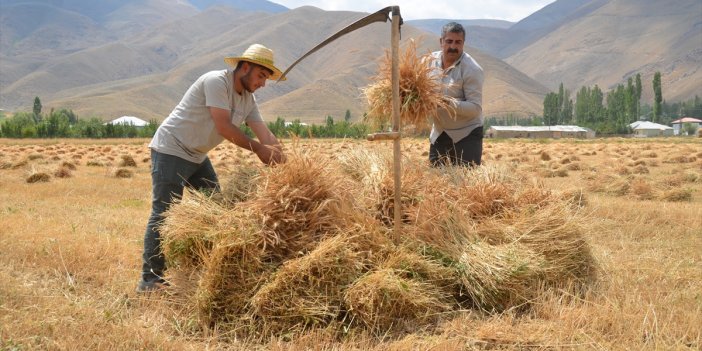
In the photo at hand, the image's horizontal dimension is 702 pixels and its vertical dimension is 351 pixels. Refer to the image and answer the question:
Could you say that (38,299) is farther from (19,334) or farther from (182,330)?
(182,330)

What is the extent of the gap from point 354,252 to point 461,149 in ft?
→ 6.54

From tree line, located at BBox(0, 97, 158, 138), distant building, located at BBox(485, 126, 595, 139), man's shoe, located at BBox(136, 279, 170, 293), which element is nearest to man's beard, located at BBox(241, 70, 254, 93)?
man's shoe, located at BBox(136, 279, 170, 293)

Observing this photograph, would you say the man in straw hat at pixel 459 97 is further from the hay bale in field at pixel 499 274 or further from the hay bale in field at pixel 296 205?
the hay bale in field at pixel 296 205

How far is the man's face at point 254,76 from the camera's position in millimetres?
4340

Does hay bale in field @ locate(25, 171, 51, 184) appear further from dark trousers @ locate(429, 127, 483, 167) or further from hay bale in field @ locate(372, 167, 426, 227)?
hay bale in field @ locate(372, 167, 426, 227)

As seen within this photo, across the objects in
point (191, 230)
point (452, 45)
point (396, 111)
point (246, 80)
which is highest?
point (452, 45)

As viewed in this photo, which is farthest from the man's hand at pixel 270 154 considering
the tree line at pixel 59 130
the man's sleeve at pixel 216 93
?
the tree line at pixel 59 130

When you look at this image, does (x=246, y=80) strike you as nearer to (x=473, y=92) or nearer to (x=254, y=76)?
(x=254, y=76)

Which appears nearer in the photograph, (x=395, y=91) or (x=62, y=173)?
(x=395, y=91)

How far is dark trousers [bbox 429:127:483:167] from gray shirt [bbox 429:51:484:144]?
12cm

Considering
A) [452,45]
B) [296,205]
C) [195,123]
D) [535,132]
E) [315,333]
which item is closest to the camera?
[315,333]

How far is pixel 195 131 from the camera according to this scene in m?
4.49

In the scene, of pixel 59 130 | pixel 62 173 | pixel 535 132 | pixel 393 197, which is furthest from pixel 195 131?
pixel 535 132

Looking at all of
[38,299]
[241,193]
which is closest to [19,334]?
[38,299]
